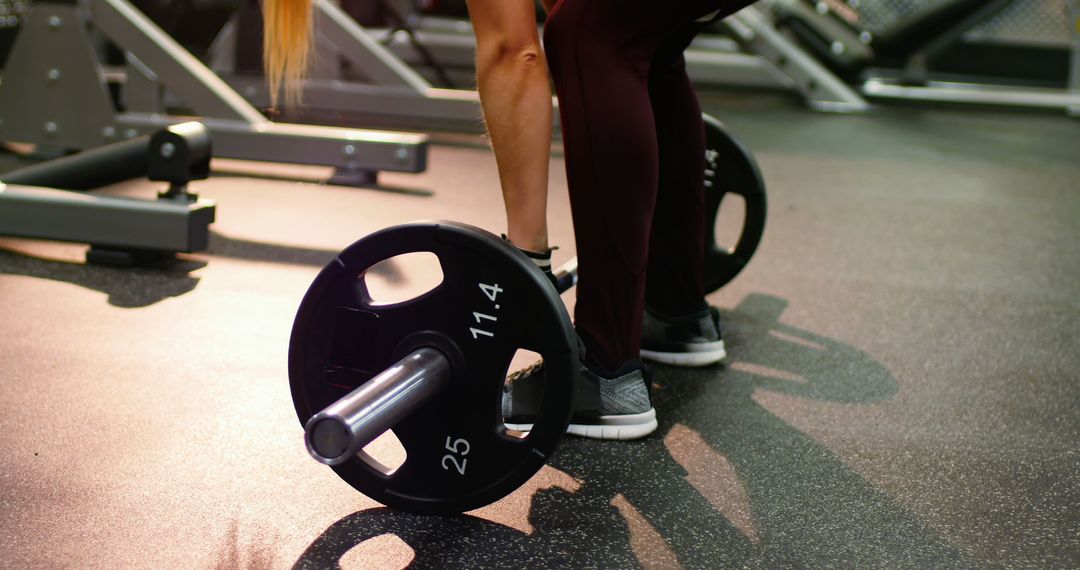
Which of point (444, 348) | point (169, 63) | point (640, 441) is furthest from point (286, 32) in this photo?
point (169, 63)

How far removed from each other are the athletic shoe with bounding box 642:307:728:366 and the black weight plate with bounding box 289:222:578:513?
50cm

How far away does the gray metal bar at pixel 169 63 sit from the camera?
208 cm

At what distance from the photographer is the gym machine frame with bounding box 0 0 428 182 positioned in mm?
2061

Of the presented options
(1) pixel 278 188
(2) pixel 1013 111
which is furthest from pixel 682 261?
(2) pixel 1013 111

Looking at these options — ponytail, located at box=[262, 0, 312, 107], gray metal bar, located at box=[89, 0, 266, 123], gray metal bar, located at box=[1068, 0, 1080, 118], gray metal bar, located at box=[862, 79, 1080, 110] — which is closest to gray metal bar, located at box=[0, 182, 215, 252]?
ponytail, located at box=[262, 0, 312, 107]

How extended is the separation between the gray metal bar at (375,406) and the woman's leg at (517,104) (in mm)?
206

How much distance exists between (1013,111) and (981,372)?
372cm

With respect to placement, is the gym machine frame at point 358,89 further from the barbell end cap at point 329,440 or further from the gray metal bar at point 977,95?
the gray metal bar at point 977,95

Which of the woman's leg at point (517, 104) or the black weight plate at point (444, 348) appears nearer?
the black weight plate at point (444, 348)

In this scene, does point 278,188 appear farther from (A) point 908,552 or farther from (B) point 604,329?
(A) point 908,552

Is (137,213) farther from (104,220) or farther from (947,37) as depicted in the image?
(947,37)

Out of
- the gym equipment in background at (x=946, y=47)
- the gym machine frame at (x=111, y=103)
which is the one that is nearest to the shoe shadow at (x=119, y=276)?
the gym machine frame at (x=111, y=103)

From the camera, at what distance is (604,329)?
96cm

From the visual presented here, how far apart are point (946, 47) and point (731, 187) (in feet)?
13.7
